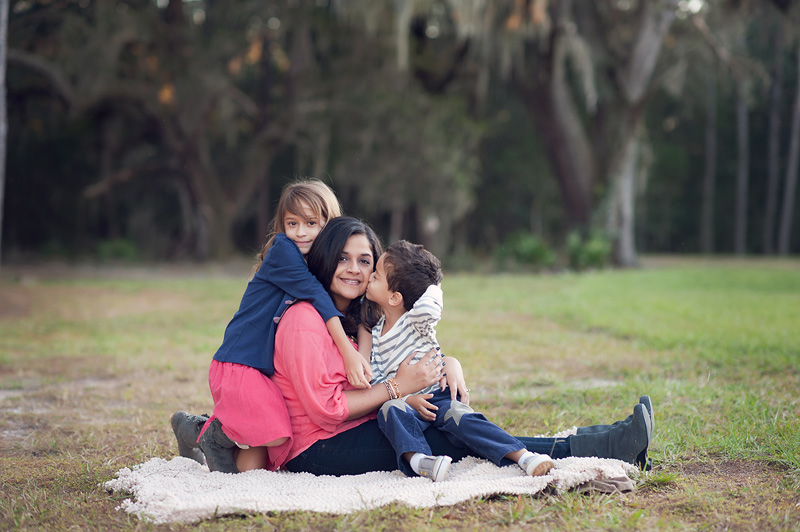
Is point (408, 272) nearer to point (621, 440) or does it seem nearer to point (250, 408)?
point (250, 408)

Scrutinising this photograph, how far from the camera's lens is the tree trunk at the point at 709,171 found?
2964 cm

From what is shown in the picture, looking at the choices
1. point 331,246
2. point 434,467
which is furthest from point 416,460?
point 331,246

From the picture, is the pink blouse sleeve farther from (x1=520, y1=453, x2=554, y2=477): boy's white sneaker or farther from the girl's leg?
(x1=520, y1=453, x2=554, y2=477): boy's white sneaker

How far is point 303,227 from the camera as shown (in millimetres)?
3098

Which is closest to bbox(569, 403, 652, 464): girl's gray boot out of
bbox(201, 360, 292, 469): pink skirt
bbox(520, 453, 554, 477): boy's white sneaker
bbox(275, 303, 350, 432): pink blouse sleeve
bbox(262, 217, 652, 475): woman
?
bbox(262, 217, 652, 475): woman

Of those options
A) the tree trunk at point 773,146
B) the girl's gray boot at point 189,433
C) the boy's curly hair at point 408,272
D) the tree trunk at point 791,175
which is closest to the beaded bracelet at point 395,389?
the boy's curly hair at point 408,272

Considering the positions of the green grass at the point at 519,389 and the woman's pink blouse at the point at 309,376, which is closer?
the green grass at the point at 519,389

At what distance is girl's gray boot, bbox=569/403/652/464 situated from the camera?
2834 mm

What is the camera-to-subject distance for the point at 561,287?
1134 centimetres

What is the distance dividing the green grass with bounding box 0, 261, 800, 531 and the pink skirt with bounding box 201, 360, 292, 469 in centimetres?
39

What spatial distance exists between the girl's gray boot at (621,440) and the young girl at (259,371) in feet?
3.05

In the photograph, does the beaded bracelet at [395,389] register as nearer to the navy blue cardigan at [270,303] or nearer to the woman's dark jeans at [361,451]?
the woman's dark jeans at [361,451]

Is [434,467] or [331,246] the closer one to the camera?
[434,467]

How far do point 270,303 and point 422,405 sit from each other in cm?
74
